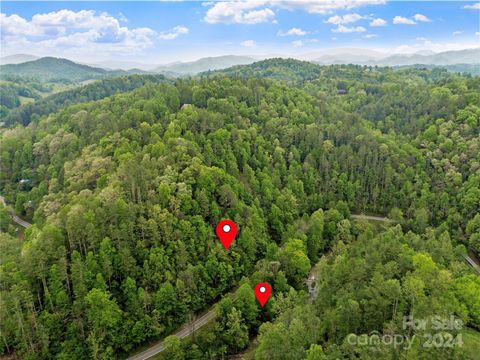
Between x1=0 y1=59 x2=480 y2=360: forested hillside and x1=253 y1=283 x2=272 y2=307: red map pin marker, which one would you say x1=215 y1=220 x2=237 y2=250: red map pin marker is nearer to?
x1=0 y1=59 x2=480 y2=360: forested hillside

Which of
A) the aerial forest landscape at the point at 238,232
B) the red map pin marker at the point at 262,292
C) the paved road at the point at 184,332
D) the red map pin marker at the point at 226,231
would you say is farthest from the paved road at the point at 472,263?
the paved road at the point at 184,332


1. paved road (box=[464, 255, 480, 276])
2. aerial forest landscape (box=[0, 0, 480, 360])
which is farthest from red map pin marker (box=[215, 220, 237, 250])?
paved road (box=[464, 255, 480, 276])

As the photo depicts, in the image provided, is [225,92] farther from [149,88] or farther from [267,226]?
[267,226]

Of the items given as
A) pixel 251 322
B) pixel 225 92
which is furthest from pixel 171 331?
pixel 225 92

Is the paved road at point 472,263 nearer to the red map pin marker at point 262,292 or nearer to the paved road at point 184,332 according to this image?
the red map pin marker at point 262,292

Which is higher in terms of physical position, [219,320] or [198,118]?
[198,118]

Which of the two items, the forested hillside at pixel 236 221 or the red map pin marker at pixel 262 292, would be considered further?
the red map pin marker at pixel 262 292

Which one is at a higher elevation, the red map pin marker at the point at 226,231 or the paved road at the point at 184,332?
the red map pin marker at the point at 226,231
